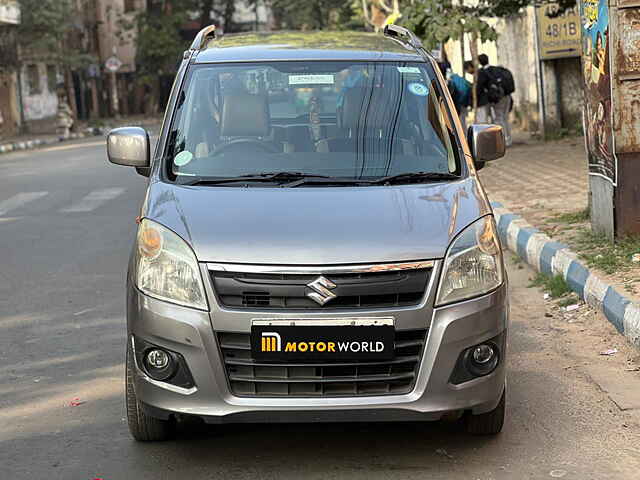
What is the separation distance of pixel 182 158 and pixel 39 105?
4667 centimetres

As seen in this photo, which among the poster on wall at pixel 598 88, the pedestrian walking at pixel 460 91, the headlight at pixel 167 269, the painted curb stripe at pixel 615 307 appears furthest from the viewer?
the pedestrian walking at pixel 460 91

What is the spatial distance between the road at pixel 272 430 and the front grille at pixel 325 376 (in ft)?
1.19

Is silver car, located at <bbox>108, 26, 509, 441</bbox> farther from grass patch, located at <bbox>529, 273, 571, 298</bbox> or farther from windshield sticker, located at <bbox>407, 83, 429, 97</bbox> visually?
grass patch, located at <bbox>529, 273, 571, 298</bbox>

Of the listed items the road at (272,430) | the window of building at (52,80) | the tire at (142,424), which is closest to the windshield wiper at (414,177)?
the road at (272,430)

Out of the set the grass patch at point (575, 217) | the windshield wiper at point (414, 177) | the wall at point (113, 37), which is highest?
the wall at point (113, 37)

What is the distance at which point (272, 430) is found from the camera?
5.36m

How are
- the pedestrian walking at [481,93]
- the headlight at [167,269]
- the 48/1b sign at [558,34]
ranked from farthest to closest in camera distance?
1. the 48/1b sign at [558,34]
2. the pedestrian walking at [481,93]
3. the headlight at [167,269]

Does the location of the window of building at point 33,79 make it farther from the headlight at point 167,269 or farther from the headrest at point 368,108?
the headlight at point 167,269

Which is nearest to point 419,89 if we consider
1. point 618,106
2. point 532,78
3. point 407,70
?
point 407,70

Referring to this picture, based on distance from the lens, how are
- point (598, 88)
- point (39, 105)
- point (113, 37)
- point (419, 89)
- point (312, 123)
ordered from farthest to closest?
1. point (113, 37)
2. point (39, 105)
3. point (598, 88)
4. point (419, 89)
5. point (312, 123)

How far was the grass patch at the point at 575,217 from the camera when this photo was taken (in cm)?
1085

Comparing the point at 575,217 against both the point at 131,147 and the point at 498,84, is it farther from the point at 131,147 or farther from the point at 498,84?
the point at 498,84

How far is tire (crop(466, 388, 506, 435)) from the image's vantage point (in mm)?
5105

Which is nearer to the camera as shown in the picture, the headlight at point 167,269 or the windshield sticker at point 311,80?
the headlight at point 167,269
